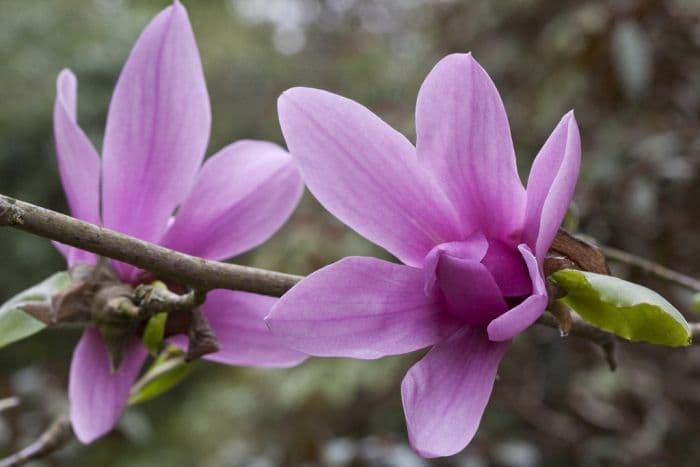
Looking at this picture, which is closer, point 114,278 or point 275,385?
point 114,278

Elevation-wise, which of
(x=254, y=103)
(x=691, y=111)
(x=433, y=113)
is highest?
(x=433, y=113)

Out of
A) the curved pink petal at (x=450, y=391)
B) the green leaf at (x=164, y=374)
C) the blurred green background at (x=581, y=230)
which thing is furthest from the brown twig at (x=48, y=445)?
the blurred green background at (x=581, y=230)

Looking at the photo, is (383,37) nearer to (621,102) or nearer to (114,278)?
(621,102)

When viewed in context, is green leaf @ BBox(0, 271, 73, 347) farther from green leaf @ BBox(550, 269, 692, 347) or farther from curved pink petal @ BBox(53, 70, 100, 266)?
green leaf @ BBox(550, 269, 692, 347)

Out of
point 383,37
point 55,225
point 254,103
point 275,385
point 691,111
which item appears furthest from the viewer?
point 254,103

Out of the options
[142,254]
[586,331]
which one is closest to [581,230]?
[586,331]

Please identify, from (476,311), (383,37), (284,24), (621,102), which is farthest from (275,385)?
(284,24)

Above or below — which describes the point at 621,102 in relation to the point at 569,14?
below
